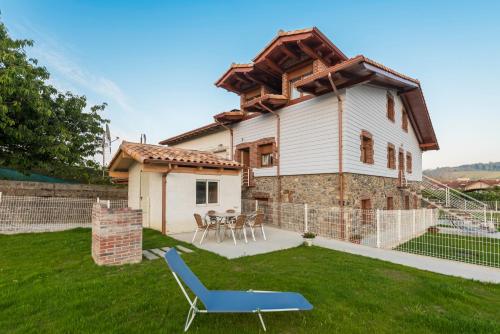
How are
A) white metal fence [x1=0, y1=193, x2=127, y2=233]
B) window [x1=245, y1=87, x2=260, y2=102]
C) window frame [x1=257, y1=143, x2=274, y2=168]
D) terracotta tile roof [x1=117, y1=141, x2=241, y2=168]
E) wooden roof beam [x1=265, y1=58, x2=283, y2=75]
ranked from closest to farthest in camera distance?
white metal fence [x1=0, y1=193, x2=127, y2=233] → terracotta tile roof [x1=117, y1=141, x2=241, y2=168] → wooden roof beam [x1=265, y1=58, x2=283, y2=75] → window frame [x1=257, y1=143, x2=274, y2=168] → window [x1=245, y1=87, x2=260, y2=102]

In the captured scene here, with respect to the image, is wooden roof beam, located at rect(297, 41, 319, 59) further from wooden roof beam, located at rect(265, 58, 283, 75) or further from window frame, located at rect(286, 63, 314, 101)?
wooden roof beam, located at rect(265, 58, 283, 75)

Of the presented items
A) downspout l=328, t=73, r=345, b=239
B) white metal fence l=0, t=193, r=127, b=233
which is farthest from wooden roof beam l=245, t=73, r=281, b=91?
Result: white metal fence l=0, t=193, r=127, b=233

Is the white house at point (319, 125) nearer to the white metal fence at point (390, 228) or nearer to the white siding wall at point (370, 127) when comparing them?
the white siding wall at point (370, 127)

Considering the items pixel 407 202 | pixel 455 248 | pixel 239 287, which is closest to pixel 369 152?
pixel 455 248

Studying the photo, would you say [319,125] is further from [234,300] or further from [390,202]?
[234,300]

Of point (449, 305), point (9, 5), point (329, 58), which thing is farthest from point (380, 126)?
point (9, 5)

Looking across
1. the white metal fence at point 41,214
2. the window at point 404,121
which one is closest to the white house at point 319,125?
the window at point 404,121

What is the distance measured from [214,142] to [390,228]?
11.4 metres

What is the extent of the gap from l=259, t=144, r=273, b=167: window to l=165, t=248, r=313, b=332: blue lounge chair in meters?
9.69

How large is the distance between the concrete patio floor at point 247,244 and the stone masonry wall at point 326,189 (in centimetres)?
203

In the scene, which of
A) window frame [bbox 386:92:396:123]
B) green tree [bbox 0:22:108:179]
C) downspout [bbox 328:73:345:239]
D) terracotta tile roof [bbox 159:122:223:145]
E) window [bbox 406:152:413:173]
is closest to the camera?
downspout [bbox 328:73:345:239]

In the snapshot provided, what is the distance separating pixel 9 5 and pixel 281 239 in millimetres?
15025

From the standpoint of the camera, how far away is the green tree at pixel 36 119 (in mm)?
9117

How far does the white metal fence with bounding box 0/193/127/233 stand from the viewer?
828cm
